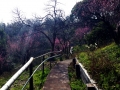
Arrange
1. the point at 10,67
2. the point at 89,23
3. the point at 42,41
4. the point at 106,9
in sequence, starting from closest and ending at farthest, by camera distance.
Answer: the point at 106,9 < the point at 89,23 < the point at 10,67 < the point at 42,41

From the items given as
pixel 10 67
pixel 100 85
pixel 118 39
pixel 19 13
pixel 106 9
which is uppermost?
pixel 19 13

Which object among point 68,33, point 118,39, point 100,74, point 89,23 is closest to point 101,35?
point 89,23

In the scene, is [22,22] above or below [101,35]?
above

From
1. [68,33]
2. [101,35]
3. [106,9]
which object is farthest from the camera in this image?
[68,33]

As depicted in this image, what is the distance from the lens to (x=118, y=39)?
12797mm

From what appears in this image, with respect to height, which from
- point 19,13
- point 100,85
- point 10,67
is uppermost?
point 19,13

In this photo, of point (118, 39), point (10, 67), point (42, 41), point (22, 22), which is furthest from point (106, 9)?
point (42, 41)

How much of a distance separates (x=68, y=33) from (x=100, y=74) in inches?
1171

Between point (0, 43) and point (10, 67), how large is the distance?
4177 millimetres

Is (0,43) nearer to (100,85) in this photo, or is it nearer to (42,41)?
(42,41)

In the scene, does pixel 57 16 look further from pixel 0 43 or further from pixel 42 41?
pixel 42 41

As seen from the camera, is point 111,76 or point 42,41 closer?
point 111,76

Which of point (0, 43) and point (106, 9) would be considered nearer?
point (106, 9)

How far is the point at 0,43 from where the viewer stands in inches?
→ 1193
